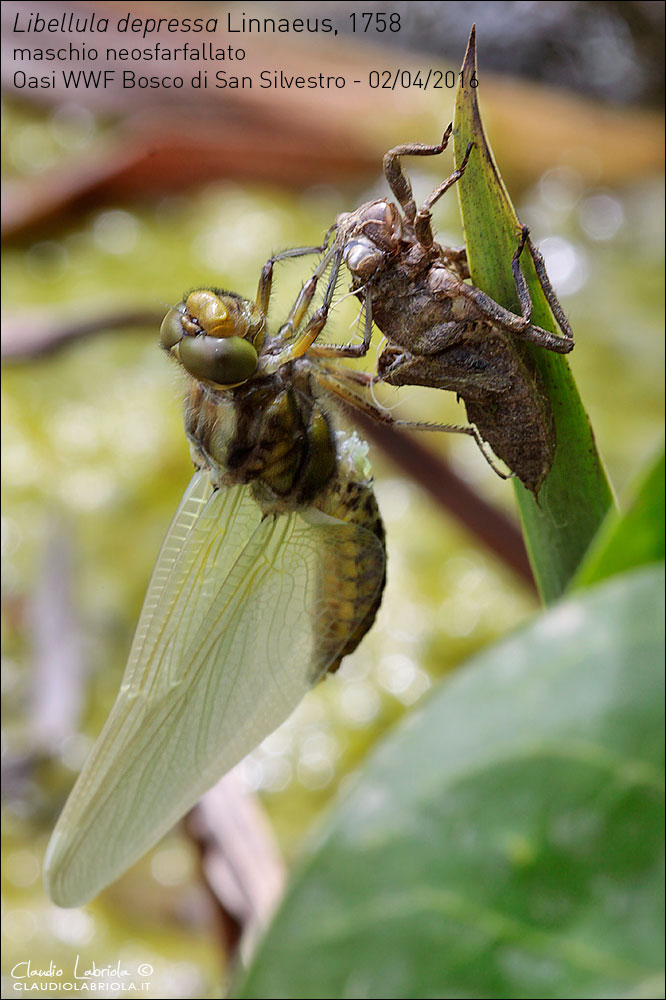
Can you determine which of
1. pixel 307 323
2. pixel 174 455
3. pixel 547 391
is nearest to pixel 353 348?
pixel 307 323

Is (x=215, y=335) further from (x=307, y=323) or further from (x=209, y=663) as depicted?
(x=209, y=663)

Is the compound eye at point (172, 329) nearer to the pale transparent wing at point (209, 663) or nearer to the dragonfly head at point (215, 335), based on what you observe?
the dragonfly head at point (215, 335)

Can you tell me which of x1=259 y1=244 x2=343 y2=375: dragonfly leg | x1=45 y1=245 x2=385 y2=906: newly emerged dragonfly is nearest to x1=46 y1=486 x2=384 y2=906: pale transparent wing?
x1=45 y1=245 x2=385 y2=906: newly emerged dragonfly

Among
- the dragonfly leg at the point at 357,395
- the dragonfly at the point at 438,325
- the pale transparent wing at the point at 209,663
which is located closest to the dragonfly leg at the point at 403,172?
the dragonfly at the point at 438,325

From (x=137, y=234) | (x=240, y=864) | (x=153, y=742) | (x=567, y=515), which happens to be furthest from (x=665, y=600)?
(x=137, y=234)

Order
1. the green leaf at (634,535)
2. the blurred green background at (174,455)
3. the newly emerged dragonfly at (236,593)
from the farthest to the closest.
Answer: the blurred green background at (174,455) < the newly emerged dragonfly at (236,593) < the green leaf at (634,535)
